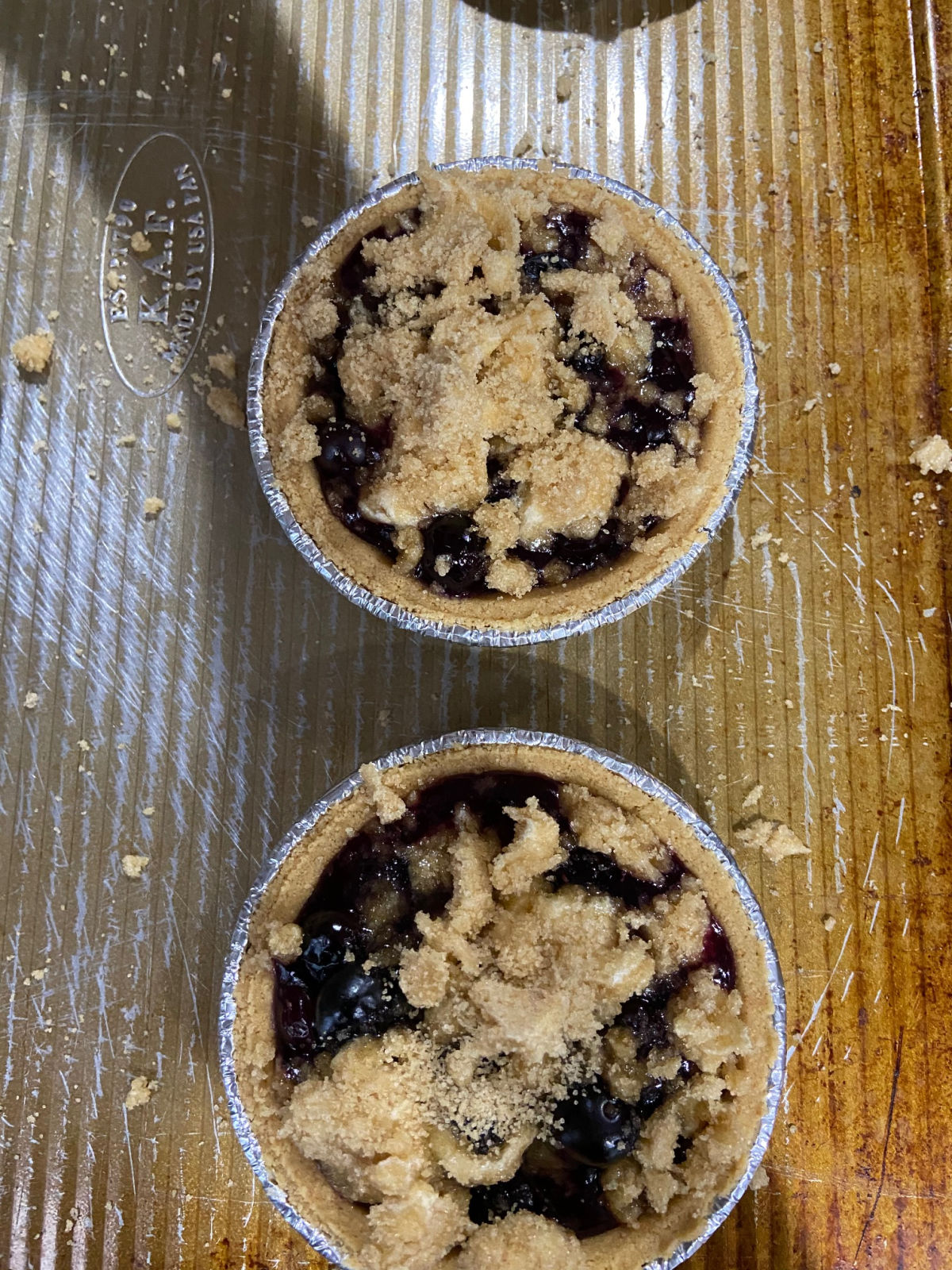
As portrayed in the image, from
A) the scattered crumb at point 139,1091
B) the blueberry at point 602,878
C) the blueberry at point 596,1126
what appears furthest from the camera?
the scattered crumb at point 139,1091

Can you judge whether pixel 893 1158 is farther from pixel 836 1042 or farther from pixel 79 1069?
pixel 79 1069

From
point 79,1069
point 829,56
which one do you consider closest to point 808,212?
point 829,56

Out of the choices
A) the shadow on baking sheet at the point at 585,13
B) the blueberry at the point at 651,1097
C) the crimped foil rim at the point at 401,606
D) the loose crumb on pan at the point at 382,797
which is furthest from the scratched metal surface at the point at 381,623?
the blueberry at the point at 651,1097

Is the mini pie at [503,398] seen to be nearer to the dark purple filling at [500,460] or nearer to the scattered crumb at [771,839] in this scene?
the dark purple filling at [500,460]

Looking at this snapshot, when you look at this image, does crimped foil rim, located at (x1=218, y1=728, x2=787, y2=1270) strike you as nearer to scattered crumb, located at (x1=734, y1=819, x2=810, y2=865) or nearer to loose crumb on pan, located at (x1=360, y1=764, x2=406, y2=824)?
loose crumb on pan, located at (x1=360, y1=764, x2=406, y2=824)

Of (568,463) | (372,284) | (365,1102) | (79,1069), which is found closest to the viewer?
(365,1102)

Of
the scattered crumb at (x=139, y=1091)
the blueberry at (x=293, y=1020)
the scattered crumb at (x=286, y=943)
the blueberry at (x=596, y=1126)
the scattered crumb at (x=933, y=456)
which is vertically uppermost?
the scattered crumb at (x=933, y=456)

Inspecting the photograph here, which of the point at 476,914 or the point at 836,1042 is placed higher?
the point at 476,914
